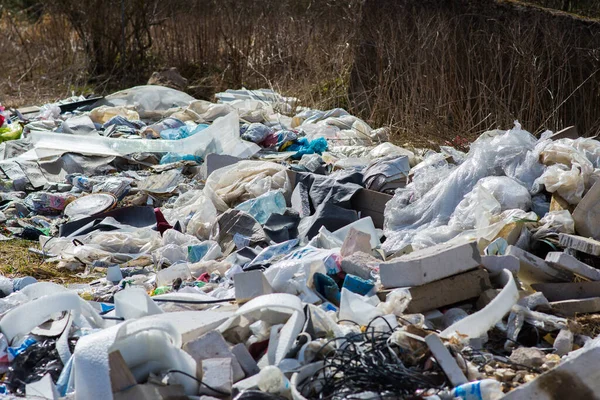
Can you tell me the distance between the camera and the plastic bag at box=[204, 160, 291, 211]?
6066mm

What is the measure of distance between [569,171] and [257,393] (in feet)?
9.21

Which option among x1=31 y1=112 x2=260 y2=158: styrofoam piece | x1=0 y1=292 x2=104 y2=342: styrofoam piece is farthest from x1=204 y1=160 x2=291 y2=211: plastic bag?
x1=0 y1=292 x2=104 y2=342: styrofoam piece

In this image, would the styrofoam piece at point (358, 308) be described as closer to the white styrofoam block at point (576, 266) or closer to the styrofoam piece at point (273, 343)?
the styrofoam piece at point (273, 343)

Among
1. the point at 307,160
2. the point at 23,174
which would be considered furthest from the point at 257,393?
the point at 23,174

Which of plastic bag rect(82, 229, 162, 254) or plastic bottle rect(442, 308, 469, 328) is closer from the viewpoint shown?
plastic bottle rect(442, 308, 469, 328)

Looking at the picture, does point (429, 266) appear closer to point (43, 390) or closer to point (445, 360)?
point (445, 360)

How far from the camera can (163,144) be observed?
304 inches

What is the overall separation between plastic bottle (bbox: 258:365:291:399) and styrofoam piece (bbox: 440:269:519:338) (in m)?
0.84

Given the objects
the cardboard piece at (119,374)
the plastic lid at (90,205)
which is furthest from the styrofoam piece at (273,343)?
the plastic lid at (90,205)

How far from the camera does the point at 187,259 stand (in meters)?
5.39

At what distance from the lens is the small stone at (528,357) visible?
3.43 meters

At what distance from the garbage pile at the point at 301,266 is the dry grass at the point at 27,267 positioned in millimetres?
88

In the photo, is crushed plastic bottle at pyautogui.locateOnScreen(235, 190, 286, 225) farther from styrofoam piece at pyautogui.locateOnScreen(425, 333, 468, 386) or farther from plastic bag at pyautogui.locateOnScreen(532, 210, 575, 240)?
styrofoam piece at pyautogui.locateOnScreen(425, 333, 468, 386)

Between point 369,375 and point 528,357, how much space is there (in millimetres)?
784
